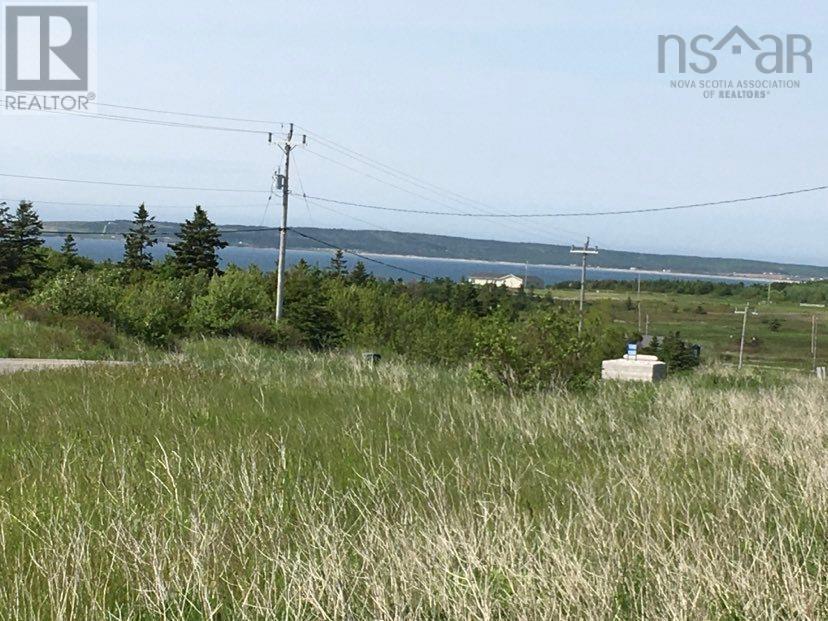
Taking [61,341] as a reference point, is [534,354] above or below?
above

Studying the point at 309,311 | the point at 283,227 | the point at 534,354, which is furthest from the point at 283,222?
the point at 534,354

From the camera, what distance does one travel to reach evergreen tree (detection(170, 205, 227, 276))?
81.5 m

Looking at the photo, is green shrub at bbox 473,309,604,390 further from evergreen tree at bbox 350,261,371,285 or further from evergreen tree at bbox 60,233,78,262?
evergreen tree at bbox 350,261,371,285

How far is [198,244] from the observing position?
8256cm

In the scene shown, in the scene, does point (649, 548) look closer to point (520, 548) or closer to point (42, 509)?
point (520, 548)

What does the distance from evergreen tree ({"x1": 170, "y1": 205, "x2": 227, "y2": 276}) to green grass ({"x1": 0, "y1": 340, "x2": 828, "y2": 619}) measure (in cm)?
7039

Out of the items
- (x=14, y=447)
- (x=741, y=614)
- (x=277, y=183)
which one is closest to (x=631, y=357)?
(x=277, y=183)

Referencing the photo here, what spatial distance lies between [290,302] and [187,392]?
4518 cm

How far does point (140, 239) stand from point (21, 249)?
1977cm

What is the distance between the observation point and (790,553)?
5363 mm

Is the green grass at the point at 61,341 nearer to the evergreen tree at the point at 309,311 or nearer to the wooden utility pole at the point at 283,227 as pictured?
the wooden utility pole at the point at 283,227

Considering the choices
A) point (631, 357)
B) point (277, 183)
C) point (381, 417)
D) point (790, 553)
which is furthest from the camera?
point (277, 183)

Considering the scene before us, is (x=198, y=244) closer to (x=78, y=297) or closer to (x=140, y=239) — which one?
(x=140, y=239)

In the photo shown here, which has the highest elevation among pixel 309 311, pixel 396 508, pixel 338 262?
pixel 338 262
